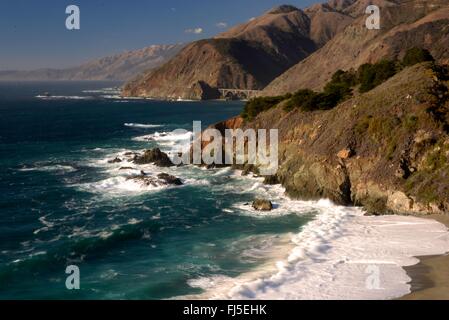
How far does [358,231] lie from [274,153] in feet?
66.9

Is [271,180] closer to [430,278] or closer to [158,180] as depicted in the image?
[158,180]

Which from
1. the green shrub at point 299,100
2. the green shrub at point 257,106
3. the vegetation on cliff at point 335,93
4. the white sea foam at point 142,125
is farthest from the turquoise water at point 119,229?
the white sea foam at point 142,125

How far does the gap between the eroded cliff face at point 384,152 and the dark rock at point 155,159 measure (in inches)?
704

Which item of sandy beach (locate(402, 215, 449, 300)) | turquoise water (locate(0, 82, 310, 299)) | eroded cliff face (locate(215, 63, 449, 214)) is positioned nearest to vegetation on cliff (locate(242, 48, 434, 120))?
eroded cliff face (locate(215, 63, 449, 214))

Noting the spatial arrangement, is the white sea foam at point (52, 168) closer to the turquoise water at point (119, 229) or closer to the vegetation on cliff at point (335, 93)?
the turquoise water at point (119, 229)

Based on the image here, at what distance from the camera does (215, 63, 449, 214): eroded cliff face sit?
3956 cm

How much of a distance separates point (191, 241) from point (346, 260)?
10853 millimetres

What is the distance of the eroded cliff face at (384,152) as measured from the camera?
39.6m

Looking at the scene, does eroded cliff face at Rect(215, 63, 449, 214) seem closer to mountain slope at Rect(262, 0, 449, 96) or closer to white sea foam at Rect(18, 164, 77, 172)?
white sea foam at Rect(18, 164, 77, 172)

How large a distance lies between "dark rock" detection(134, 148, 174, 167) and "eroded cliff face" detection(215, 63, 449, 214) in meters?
17.9

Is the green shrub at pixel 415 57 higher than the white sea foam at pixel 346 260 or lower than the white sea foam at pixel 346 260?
higher

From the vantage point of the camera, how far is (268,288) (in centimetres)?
2669

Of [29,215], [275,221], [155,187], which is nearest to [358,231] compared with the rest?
[275,221]

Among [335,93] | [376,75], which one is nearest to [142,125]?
[335,93]
